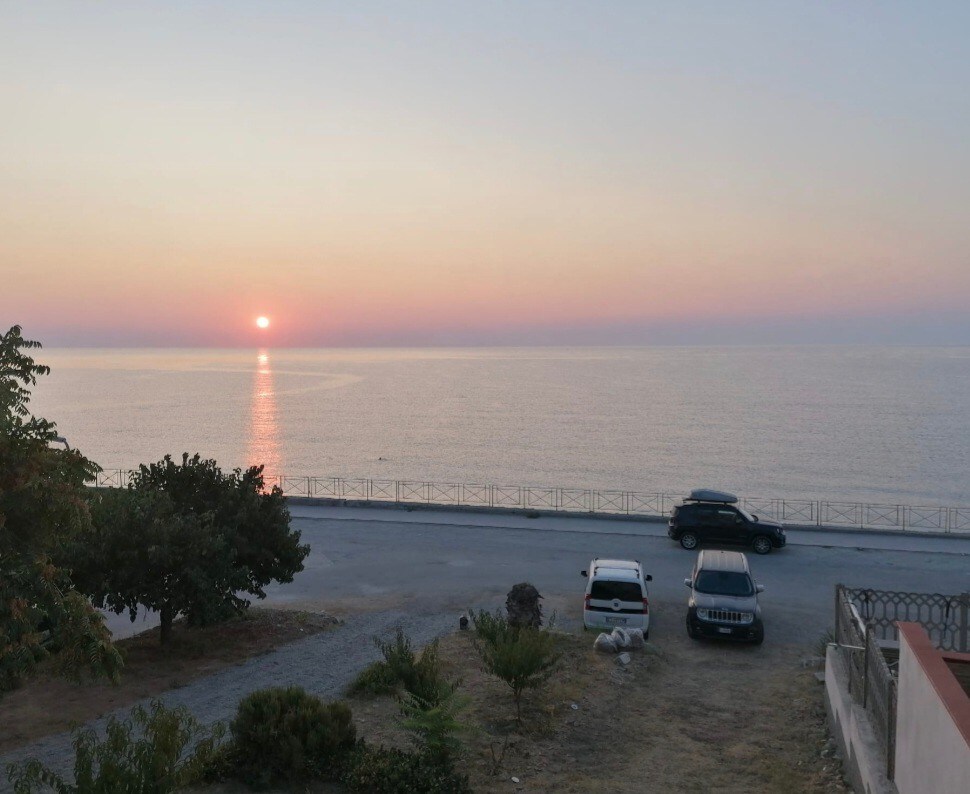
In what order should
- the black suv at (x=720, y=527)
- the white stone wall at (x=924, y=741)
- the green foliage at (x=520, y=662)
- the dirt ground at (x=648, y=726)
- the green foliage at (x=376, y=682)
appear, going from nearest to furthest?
the white stone wall at (x=924, y=741) → the dirt ground at (x=648, y=726) → the green foliage at (x=520, y=662) → the green foliage at (x=376, y=682) → the black suv at (x=720, y=527)

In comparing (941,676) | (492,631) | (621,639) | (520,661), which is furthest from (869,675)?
(621,639)

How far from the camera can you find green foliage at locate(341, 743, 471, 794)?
9.42 m

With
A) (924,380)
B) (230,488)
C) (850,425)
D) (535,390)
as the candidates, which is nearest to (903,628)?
(230,488)

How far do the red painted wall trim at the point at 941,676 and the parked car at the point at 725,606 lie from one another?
331 inches

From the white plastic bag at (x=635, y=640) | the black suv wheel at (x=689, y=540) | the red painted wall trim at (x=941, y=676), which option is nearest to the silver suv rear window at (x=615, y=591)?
the white plastic bag at (x=635, y=640)

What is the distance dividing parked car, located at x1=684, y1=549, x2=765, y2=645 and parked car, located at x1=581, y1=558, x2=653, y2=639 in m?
0.96

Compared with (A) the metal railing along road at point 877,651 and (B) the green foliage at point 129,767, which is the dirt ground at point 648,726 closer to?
(A) the metal railing along road at point 877,651

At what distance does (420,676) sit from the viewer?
12.0 meters

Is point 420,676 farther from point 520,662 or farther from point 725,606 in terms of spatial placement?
point 725,606

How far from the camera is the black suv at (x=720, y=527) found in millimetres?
24953

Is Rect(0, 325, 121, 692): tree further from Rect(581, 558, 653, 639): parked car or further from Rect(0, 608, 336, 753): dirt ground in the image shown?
Rect(581, 558, 653, 639): parked car

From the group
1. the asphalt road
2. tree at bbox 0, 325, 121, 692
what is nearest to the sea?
the asphalt road

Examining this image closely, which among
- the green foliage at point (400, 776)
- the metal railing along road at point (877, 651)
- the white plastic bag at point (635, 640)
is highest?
the metal railing along road at point (877, 651)

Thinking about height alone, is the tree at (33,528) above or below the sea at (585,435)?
above
